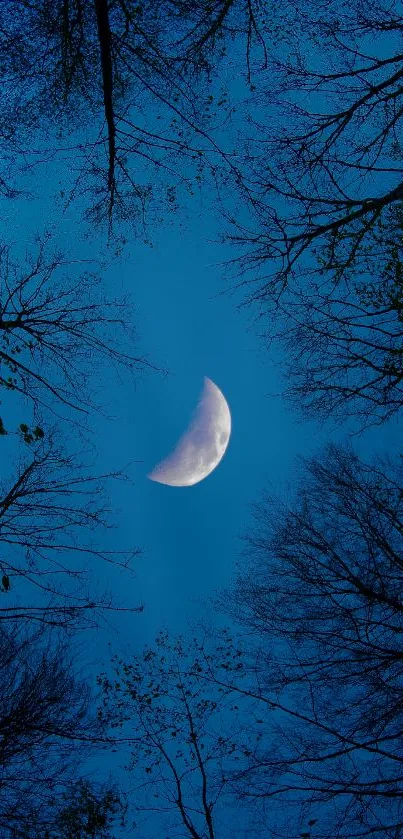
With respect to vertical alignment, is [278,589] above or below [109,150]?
below

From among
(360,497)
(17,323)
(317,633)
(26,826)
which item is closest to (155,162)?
(17,323)

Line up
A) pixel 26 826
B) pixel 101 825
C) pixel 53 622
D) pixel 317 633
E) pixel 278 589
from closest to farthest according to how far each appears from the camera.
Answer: pixel 53 622 → pixel 26 826 → pixel 317 633 → pixel 278 589 → pixel 101 825

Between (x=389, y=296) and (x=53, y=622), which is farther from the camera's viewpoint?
(x=389, y=296)

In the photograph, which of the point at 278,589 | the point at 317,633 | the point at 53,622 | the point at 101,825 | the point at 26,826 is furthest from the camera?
the point at 101,825

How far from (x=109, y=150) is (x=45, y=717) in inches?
312

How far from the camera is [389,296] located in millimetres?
6238

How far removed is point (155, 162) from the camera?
215 inches

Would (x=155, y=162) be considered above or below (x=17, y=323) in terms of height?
above

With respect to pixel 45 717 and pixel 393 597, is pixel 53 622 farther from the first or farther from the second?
pixel 393 597

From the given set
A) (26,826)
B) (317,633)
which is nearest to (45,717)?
(26,826)

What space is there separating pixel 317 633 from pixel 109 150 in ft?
22.8

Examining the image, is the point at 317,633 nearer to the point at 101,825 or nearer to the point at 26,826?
the point at 26,826

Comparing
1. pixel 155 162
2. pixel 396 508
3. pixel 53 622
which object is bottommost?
pixel 53 622

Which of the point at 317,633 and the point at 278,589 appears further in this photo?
the point at 278,589
